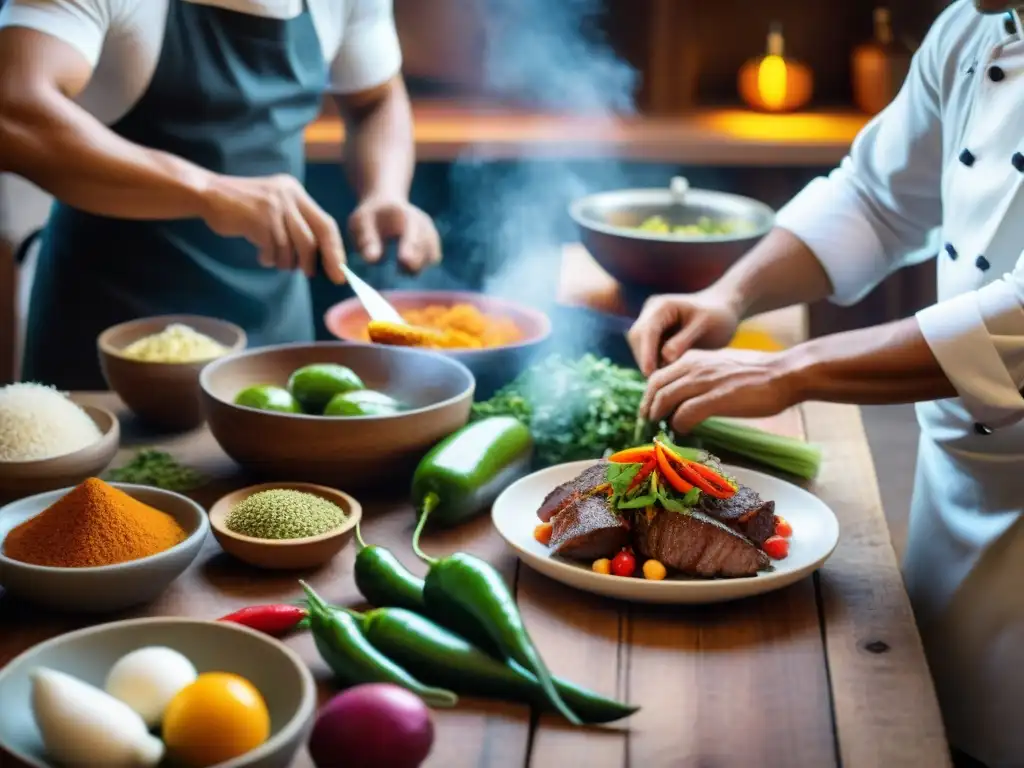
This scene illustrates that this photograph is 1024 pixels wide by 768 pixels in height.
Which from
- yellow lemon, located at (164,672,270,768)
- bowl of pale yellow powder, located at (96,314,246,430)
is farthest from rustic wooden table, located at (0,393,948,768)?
bowl of pale yellow powder, located at (96,314,246,430)

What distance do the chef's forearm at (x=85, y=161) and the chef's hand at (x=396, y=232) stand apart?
36cm

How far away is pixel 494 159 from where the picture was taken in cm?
418

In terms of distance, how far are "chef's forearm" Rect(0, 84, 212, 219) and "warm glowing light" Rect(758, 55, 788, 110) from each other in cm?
288

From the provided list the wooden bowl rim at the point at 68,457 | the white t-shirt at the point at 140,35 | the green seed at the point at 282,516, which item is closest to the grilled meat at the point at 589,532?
the green seed at the point at 282,516

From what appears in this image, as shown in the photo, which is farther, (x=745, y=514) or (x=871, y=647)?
(x=745, y=514)

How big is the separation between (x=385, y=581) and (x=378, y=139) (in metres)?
1.62

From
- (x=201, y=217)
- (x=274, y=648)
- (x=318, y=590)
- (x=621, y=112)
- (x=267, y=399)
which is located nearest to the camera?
(x=274, y=648)

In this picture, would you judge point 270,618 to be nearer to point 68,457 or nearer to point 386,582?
point 386,582

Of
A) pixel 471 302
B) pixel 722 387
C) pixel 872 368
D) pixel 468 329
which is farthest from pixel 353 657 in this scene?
pixel 471 302

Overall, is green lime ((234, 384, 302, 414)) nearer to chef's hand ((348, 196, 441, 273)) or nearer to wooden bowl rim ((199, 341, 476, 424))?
wooden bowl rim ((199, 341, 476, 424))

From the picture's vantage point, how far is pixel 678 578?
1.39m

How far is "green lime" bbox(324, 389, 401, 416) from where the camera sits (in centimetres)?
166

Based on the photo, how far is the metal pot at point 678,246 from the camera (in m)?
2.37

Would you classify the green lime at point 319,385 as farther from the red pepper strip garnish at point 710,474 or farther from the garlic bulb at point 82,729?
the garlic bulb at point 82,729
